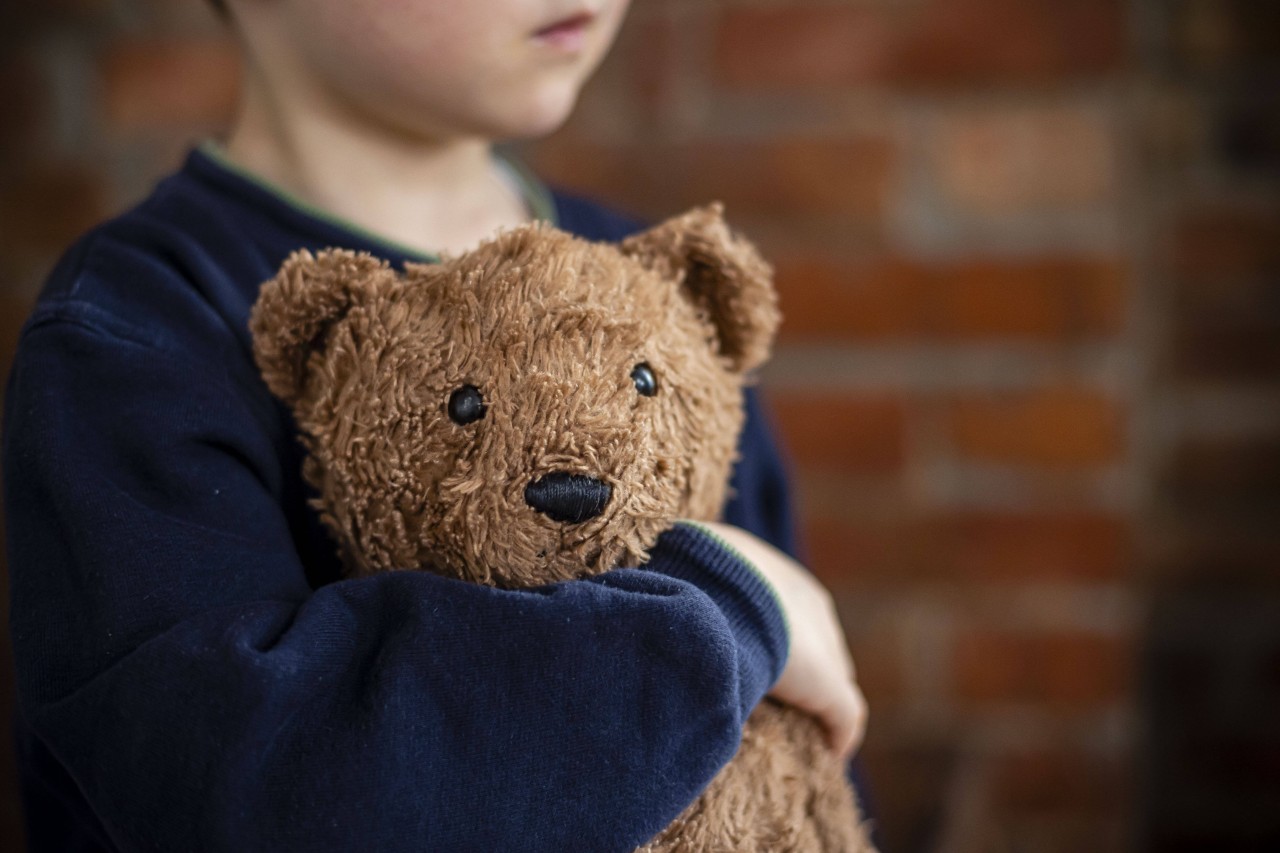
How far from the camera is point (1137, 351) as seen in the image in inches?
37.3

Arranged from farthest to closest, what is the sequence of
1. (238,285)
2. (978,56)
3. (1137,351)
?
(1137,351)
(978,56)
(238,285)

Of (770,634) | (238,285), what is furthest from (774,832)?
(238,285)

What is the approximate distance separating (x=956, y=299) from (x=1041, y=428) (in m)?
0.12

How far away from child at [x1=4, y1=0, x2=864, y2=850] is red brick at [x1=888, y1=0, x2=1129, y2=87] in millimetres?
427

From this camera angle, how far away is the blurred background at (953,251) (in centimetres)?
85

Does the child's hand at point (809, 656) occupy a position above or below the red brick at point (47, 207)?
below

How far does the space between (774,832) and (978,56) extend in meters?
0.63

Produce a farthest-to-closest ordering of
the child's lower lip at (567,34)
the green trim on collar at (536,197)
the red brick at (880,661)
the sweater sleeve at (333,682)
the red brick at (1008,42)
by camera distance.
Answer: the red brick at (880,661), the red brick at (1008,42), the green trim on collar at (536,197), the child's lower lip at (567,34), the sweater sleeve at (333,682)

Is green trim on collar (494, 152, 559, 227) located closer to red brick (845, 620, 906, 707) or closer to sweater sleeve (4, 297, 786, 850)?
sweater sleeve (4, 297, 786, 850)

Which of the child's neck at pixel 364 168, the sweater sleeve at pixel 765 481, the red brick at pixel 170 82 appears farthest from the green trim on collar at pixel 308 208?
the red brick at pixel 170 82

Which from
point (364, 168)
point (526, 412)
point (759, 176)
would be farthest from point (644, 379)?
point (759, 176)

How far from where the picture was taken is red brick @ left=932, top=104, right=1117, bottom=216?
836mm

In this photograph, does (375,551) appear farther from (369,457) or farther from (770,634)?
(770,634)

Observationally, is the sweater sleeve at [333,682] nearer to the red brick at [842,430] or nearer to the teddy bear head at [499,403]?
the teddy bear head at [499,403]
